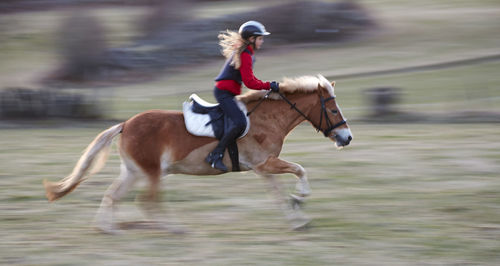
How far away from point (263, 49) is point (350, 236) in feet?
89.8

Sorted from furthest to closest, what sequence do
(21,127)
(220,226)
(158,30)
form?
(158,30) → (21,127) → (220,226)

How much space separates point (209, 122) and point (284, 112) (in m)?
0.94

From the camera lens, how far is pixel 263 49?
Answer: 113 ft

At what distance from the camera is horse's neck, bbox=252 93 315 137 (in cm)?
795

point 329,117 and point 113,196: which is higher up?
point 329,117

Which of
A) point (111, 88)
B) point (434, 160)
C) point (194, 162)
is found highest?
point (194, 162)

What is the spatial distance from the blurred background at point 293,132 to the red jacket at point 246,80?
1660mm

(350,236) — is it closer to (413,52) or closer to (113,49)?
(413,52)

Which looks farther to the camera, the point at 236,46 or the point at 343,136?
the point at 343,136

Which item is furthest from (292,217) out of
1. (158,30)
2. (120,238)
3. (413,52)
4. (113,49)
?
(158,30)

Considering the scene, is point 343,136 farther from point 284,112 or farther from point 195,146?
point 195,146

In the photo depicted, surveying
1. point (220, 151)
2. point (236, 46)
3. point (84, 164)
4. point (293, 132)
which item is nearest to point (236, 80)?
point (236, 46)

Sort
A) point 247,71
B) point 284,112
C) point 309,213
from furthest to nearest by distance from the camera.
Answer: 1. point 309,213
2. point 284,112
3. point 247,71

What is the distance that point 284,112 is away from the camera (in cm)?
805
